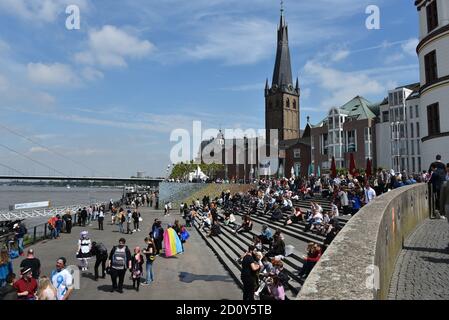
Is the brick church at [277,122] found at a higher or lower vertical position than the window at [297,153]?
higher

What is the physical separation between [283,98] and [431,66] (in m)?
99.3

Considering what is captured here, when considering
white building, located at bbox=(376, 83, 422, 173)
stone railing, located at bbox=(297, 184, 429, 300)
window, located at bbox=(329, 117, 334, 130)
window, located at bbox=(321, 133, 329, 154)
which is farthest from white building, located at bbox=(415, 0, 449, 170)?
window, located at bbox=(321, 133, 329, 154)

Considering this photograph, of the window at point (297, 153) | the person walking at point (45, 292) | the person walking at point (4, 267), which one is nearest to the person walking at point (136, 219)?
the person walking at point (4, 267)

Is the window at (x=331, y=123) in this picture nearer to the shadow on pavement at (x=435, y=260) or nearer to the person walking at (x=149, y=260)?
the person walking at (x=149, y=260)

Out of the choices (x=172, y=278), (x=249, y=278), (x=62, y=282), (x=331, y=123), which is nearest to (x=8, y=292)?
(x=62, y=282)

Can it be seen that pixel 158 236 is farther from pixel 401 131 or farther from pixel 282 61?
pixel 282 61

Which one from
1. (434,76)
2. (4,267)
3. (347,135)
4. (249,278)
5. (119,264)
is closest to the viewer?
(249,278)

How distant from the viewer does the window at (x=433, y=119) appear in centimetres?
2423

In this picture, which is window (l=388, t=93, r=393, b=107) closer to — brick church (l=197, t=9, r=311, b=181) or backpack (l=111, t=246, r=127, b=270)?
brick church (l=197, t=9, r=311, b=181)

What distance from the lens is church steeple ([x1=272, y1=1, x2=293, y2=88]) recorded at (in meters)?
119

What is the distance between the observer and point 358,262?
518 centimetres

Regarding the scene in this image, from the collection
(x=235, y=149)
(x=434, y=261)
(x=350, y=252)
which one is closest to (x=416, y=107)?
(x=434, y=261)
